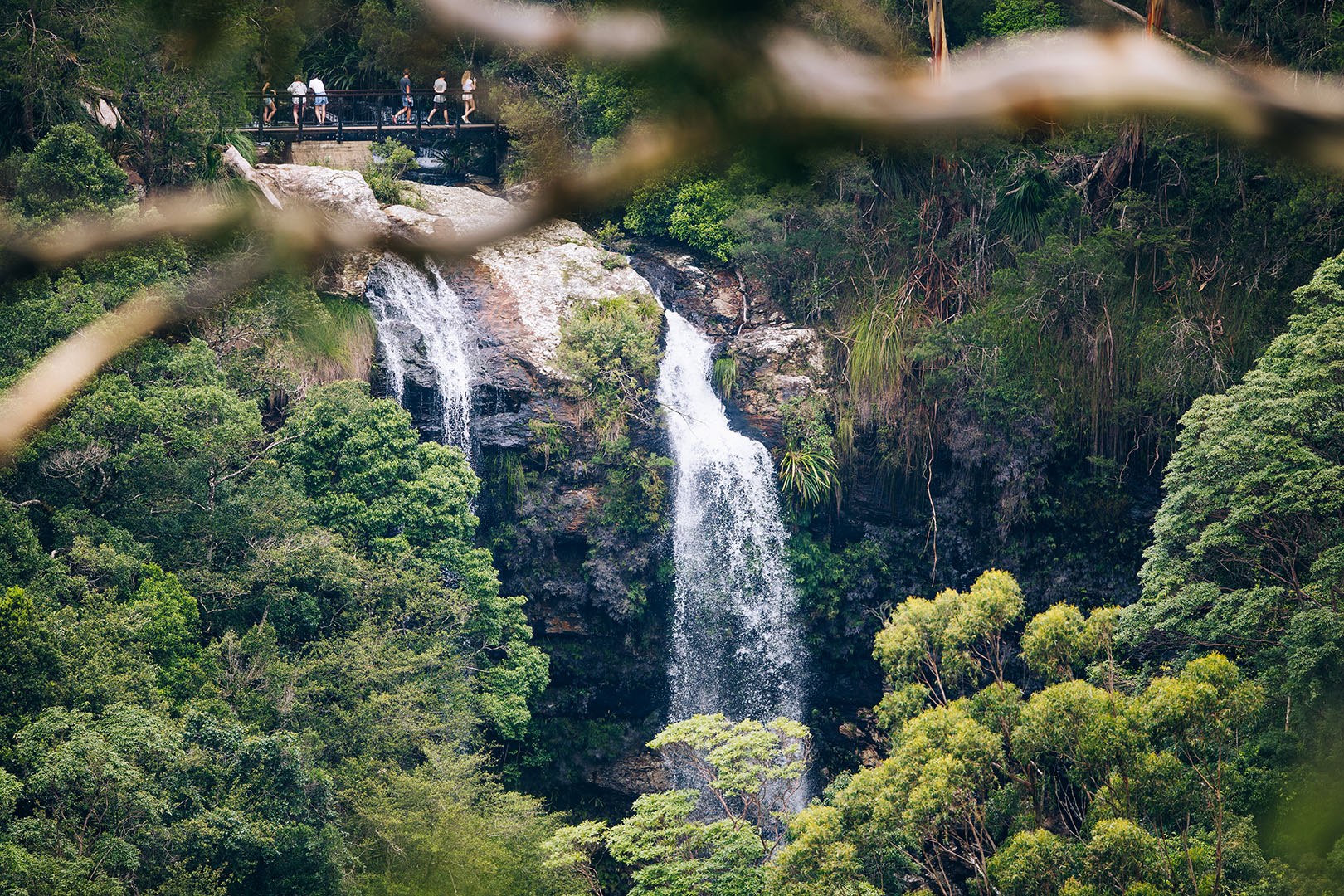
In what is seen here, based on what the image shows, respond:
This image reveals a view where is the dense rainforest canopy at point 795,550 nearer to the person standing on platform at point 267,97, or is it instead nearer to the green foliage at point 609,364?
the green foliage at point 609,364

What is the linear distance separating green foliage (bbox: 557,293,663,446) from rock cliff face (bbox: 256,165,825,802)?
265mm

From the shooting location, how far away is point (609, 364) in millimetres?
20859

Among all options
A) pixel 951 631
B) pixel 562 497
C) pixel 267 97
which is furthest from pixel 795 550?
pixel 267 97

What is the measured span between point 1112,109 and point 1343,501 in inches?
530

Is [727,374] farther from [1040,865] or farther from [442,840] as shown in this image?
[1040,865]

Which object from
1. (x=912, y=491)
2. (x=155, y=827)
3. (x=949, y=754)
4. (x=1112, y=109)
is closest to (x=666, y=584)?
(x=912, y=491)

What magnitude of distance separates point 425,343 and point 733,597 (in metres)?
6.34

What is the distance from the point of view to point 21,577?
1362 cm

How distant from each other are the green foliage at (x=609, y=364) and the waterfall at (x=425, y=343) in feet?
5.41

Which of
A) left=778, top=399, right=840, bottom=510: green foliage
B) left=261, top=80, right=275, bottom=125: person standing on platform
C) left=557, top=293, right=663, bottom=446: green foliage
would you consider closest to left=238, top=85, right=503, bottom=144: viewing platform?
left=557, top=293, right=663, bottom=446: green foliage

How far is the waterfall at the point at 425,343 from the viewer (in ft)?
67.3

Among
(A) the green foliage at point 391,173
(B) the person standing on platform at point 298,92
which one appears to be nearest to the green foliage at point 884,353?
(A) the green foliage at point 391,173

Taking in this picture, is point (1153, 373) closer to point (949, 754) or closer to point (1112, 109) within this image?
point (949, 754)

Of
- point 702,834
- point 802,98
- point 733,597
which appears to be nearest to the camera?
point 802,98
